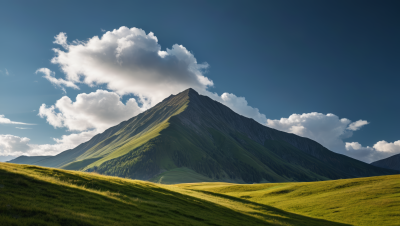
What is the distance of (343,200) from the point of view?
4619 cm

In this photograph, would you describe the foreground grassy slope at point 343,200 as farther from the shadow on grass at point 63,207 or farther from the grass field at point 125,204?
the shadow on grass at point 63,207

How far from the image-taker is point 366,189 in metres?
49.5

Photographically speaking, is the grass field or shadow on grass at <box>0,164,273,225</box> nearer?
shadow on grass at <box>0,164,273,225</box>

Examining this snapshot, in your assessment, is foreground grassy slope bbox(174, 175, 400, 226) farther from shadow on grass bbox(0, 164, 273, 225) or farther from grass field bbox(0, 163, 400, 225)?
shadow on grass bbox(0, 164, 273, 225)

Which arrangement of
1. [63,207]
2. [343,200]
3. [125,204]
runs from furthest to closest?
1. [343,200]
2. [125,204]
3. [63,207]

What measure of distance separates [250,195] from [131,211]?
50962mm

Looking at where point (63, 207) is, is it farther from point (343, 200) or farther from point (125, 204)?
point (343, 200)

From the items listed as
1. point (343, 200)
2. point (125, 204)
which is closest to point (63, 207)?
point (125, 204)

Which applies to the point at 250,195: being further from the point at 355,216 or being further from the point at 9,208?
the point at 9,208

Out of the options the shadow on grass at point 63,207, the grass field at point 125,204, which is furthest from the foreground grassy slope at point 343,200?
the shadow on grass at point 63,207

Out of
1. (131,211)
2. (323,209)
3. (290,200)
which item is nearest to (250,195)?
(290,200)

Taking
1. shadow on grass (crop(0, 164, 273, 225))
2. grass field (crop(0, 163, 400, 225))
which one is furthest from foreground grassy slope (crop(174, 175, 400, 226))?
shadow on grass (crop(0, 164, 273, 225))

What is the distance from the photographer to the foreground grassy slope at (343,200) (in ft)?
121

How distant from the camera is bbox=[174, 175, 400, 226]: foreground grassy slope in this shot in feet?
121
